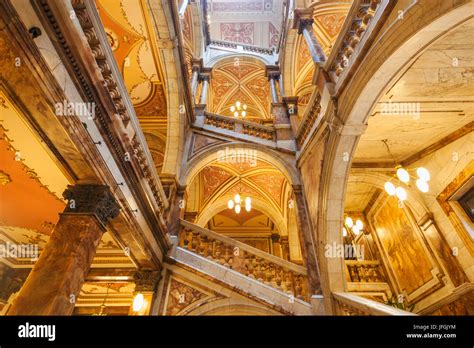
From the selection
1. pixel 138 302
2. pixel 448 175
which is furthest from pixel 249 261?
pixel 448 175

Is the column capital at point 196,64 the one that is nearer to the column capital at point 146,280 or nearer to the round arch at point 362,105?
the round arch at point 362,105

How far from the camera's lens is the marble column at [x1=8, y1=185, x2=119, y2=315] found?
258 centimetres

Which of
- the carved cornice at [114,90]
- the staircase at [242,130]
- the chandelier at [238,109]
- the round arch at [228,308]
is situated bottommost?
the round arch at [228,308]

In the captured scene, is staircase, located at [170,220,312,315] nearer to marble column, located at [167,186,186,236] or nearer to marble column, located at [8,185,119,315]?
marble column, located at [167,186,186,236]

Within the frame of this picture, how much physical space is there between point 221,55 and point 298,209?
8.96 m

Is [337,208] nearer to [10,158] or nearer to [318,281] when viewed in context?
[318,281]

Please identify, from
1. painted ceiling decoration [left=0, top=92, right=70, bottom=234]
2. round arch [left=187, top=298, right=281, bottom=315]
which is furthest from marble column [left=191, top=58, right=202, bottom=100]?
round arch [left=187, top=298, right=281, bottom=315]

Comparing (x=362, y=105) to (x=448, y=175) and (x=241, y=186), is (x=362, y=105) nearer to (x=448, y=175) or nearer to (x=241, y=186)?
(x=448, y=175)

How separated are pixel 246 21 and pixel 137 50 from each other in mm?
9749

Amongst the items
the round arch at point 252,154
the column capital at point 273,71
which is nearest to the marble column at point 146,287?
the round arch at point 252,154

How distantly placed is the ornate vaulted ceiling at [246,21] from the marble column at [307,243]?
416 inches

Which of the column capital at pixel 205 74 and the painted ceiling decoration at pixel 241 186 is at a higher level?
the column capital at pixel 205 74

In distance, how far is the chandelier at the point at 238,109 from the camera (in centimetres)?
1229
